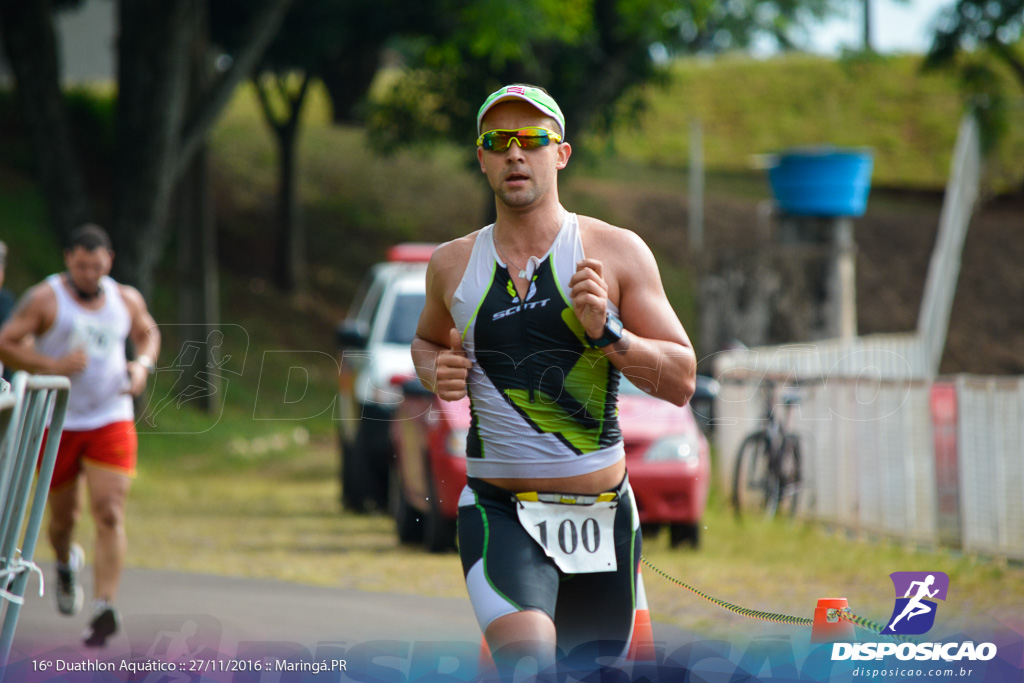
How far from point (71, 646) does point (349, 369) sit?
284 inches

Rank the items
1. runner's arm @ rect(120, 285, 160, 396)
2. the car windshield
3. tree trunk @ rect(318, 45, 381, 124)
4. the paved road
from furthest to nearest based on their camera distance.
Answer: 1. tree trunk @ rect(318, 45, 381, 124)
2. the car windshield
3. runner's arm @ rect(120, 285, 160, 396)
4. the paved road

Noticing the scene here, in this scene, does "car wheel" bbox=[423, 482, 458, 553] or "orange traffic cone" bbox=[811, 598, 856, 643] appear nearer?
"orange traffic cone" bbox=[811, 598, 856, 643]

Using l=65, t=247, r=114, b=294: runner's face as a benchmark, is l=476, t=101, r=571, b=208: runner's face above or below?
above

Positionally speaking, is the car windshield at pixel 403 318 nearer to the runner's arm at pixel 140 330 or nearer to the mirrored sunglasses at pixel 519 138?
the runner's arm at pixel 140 330

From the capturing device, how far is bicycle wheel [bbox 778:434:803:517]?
11.5 m

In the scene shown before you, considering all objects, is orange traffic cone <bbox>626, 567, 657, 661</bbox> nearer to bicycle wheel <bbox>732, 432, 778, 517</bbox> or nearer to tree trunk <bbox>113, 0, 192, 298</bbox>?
bicycle wheel <bbox>732, 432, 778, 517</bbox>

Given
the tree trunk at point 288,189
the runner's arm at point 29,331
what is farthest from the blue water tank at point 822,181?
the tree trunk at point 288,189

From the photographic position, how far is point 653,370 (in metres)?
3.78

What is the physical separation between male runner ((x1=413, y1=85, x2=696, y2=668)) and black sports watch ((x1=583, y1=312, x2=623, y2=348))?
0.08 meters

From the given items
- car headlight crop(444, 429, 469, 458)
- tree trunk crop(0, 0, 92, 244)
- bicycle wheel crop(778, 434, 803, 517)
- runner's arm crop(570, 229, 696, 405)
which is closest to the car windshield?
car headlight crop(444, 429, 469, 458)

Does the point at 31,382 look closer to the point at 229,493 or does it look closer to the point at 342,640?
the point at 342,640

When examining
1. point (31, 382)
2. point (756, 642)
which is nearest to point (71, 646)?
point (31, 382)

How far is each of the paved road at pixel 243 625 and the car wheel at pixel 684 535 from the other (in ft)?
8.14

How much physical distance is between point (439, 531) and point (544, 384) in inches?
268
